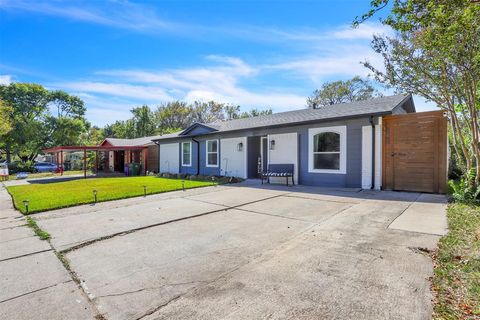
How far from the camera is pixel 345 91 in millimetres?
29250

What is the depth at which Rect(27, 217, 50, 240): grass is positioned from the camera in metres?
4.69

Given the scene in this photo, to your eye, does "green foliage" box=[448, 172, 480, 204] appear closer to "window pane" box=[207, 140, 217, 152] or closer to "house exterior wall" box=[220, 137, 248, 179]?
"house exterior wall" box=[220, 137, 248, 179]

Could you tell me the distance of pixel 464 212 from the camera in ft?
17.6

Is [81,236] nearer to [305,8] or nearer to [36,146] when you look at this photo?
[305,8]

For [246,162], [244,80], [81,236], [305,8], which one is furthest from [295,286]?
[244,80]

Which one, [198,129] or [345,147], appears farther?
[198,129]

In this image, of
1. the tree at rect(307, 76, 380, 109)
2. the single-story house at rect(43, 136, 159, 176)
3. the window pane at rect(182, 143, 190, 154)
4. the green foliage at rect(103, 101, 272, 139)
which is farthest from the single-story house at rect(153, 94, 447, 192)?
the green foliage at rect(103, 101, 272, 139)

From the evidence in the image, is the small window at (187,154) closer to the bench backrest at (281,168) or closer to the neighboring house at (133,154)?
the neighboring house at (133,154)

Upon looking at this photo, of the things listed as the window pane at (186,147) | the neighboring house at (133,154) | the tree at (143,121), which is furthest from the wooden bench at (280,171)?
the tree at (143,121)

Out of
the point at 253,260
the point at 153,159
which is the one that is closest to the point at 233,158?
the point at 153,159

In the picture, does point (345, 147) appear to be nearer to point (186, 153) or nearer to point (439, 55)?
point (439, 55)

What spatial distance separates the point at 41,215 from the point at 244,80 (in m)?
15.7

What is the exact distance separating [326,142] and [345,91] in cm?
2201

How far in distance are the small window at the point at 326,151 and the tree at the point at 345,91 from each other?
1863cm
